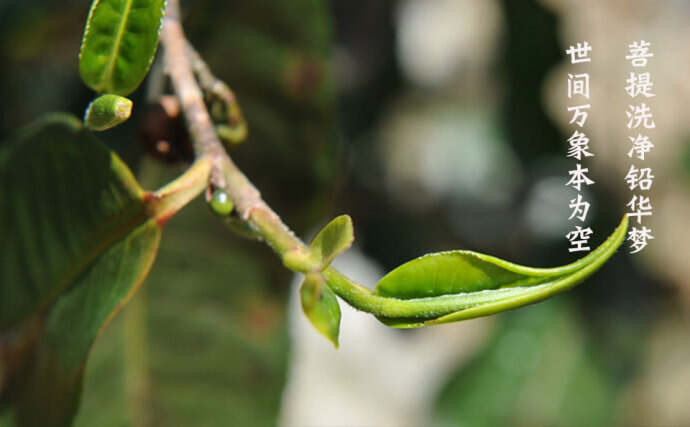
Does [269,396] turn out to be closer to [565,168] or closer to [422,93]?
[565,168]

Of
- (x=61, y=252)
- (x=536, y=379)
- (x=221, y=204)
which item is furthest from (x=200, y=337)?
(x=536, y=379)

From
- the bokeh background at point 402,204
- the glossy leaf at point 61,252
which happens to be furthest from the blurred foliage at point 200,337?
the glossy leaf at point 61,252

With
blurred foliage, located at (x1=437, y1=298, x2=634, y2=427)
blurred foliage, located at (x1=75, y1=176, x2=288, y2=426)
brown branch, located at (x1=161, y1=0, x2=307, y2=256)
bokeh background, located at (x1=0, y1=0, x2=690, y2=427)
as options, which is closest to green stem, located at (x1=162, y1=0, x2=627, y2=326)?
brown branch, located at (x1=161, y1=0, x2=307, y2=256)

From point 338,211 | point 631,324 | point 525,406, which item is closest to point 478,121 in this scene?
point 338,211

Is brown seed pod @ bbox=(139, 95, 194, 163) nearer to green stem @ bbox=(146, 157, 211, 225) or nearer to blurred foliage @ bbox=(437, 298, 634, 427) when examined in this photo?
green stem @ bbox=(146, 157, 211, 225)

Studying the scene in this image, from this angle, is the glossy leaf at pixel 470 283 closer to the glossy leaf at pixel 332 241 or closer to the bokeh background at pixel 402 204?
the glossy leaf at pixel 332 241

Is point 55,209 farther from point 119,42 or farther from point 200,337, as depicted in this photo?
point 200,337
